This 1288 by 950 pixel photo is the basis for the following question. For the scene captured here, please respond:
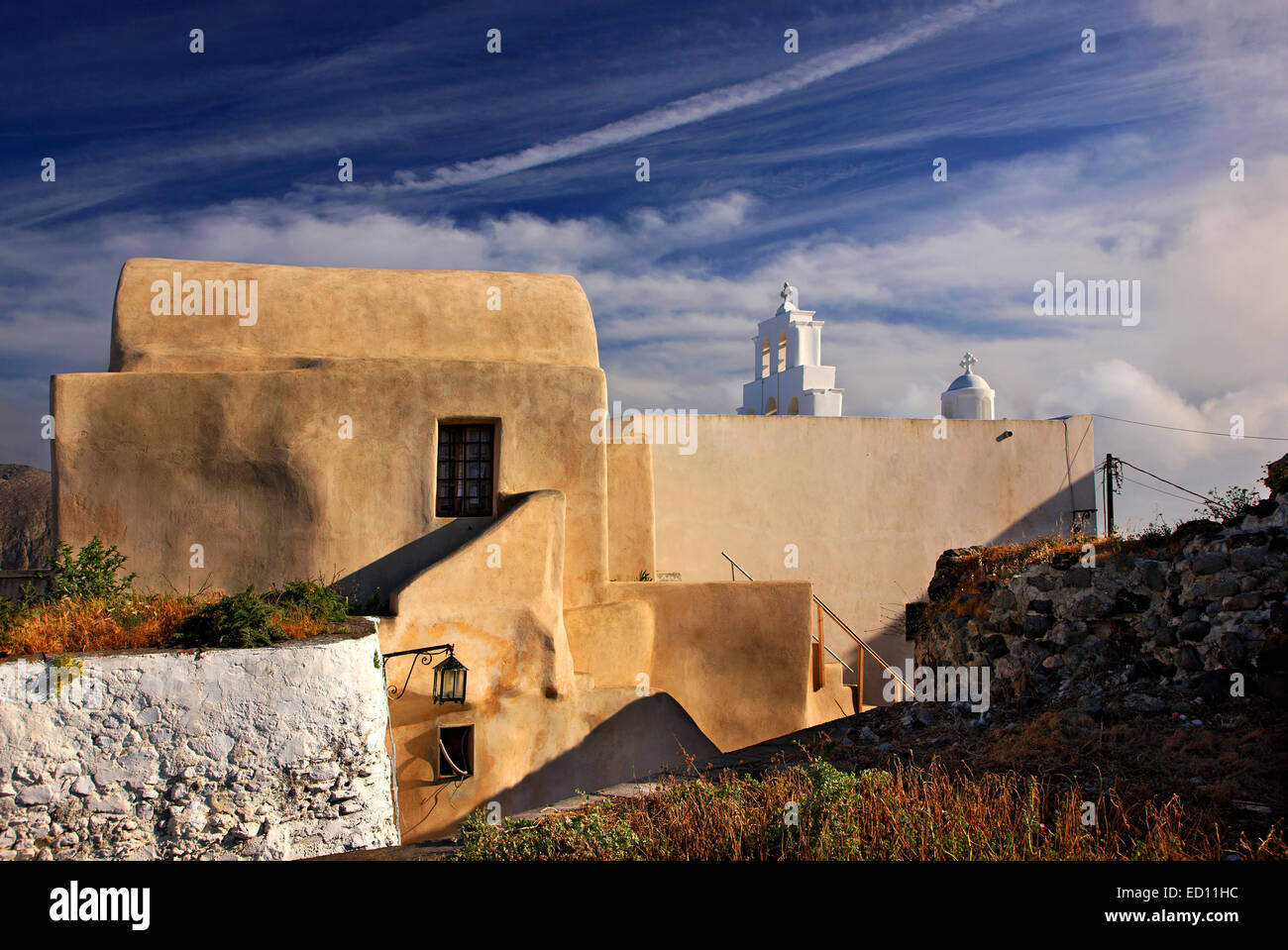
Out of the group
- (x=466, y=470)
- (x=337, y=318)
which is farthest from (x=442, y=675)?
(x=337, y=318)

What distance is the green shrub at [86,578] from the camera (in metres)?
8.59

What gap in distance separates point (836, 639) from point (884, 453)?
13.2 ft

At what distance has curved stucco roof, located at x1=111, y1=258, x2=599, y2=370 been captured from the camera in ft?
38.3

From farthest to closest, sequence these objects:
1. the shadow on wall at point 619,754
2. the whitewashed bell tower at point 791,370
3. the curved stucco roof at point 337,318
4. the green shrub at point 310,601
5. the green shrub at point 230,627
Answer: the whitewashed bell tower at point 791,370
the curved stucco roof at point 337,318
the shadow on wall at point 619,754
the green shrub at point 310,601
the green shrub at point 230,627

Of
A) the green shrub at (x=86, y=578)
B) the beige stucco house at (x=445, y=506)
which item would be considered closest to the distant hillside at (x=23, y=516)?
the beige stucco house at (x=445, y=506)

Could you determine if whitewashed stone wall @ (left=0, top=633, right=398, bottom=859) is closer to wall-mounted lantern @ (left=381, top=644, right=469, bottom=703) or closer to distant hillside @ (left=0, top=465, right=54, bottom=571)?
wall-mounted lantern @ (left=381, top=644, right=469, bottom=703)

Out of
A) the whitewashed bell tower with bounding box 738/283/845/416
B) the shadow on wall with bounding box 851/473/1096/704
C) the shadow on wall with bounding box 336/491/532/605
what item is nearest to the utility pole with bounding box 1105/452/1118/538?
the shadow on wall with bounding box 851/473/1096/704

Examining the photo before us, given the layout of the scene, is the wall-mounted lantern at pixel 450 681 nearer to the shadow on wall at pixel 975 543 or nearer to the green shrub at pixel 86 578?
the green shrub at pixel 86 578

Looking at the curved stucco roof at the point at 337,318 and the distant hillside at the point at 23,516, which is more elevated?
the curved stucco roof at the point at 337,318

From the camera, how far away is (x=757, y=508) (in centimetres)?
1767

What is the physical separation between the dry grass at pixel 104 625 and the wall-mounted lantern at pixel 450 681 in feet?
6.95
